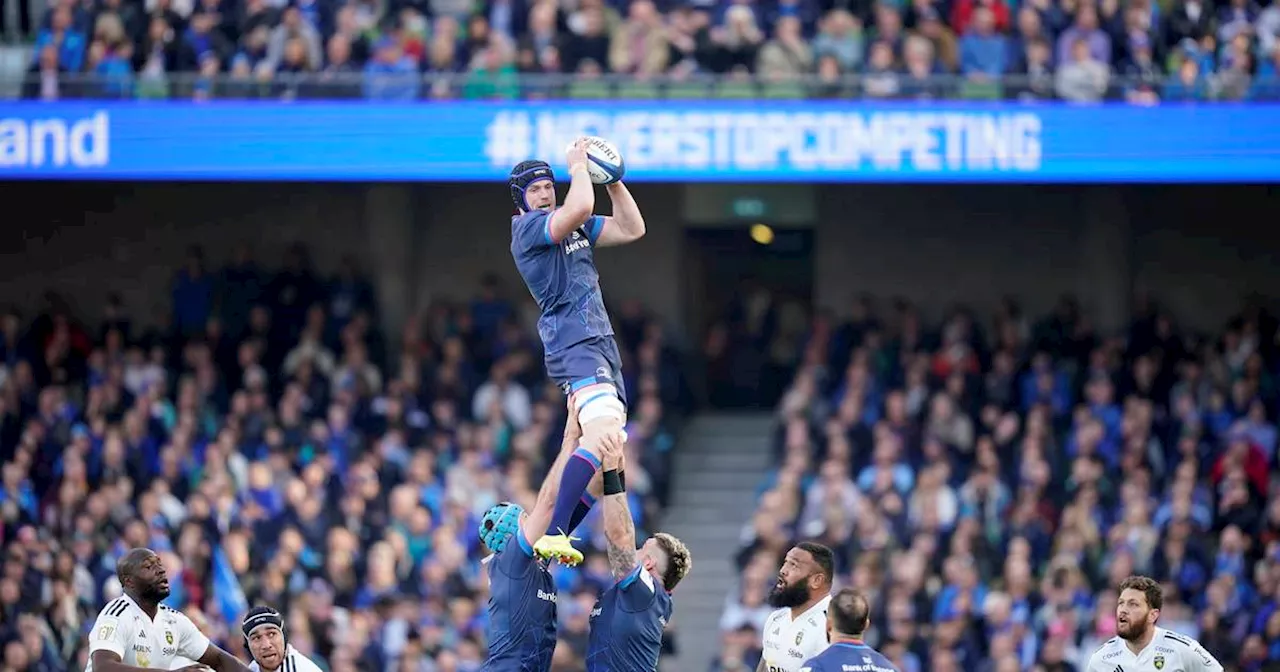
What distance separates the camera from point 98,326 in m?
20.7

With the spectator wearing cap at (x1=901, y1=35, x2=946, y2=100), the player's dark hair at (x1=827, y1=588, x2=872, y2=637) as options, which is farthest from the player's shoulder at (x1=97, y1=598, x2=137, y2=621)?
the spectator wearing cap at (x1=901, y1=35, x2=946, y2=100)

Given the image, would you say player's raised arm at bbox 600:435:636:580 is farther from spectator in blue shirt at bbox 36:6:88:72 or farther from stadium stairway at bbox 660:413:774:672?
spectator in blue shirt at bbox 36:6:88:72

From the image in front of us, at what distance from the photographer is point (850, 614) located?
8.80 m

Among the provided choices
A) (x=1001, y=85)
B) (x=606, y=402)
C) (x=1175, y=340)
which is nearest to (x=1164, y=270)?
(x=1175, y=340)

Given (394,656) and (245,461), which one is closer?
(394,656)

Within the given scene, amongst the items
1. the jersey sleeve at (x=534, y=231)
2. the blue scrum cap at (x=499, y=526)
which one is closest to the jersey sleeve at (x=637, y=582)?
the blue scrum cap at (x=499, y=526)

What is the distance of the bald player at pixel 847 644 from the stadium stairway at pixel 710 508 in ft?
26.3

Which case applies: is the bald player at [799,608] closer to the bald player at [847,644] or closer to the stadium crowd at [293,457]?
the bald player at [847,644]

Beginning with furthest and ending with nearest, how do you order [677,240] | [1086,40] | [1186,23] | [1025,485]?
[677,240]
[1186,23]
[1086,40]
[1025,485]

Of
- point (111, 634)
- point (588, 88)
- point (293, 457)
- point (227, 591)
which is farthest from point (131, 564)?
point (588, 88)

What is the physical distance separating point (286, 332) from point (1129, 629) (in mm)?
10734

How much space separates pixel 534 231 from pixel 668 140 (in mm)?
7668

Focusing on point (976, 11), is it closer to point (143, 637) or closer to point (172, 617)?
point (172, 617)

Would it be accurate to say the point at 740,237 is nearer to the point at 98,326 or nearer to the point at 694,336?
the point at 694,336
